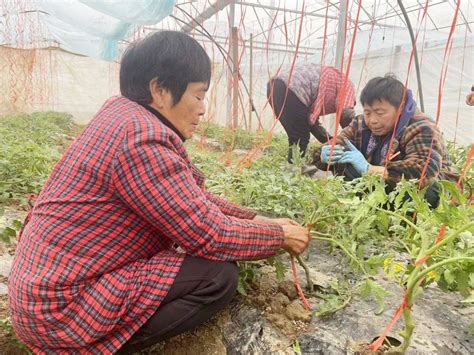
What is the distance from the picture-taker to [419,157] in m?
2.15

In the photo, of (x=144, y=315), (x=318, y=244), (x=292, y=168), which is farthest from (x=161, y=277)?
(x=292, y=168)

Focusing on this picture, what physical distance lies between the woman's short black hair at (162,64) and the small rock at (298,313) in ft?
2.40

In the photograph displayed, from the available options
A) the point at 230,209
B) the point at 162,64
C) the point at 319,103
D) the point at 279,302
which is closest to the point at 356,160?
the point at 319,103

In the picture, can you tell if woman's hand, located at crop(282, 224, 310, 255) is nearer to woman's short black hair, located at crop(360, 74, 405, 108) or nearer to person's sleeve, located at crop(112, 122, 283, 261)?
person's sleeve, located at crop(112, 122, 283, 261)

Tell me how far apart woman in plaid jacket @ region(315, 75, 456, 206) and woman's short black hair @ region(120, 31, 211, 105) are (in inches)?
42.9

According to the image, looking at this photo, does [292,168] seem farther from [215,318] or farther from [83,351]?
[83,351]

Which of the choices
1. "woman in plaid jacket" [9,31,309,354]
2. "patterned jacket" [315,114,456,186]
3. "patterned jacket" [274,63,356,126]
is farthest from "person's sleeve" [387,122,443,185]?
"woman in plaid jacket" [9,31,309,354]

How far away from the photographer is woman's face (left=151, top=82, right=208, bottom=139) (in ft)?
3.86

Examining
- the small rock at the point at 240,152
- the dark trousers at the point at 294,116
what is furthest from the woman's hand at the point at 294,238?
the small rock at the point at 240,152

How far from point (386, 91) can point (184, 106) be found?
135 cm

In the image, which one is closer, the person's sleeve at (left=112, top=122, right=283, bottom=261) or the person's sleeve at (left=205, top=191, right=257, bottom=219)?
the person's sleeve at (left=112, top=122, right=283, bottom=261)

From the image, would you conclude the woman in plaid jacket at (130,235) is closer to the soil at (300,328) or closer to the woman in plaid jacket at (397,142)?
the soil at (300,328)

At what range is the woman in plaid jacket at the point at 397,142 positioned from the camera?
2135 millimetres

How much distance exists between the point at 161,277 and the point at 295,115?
2.59 meters
